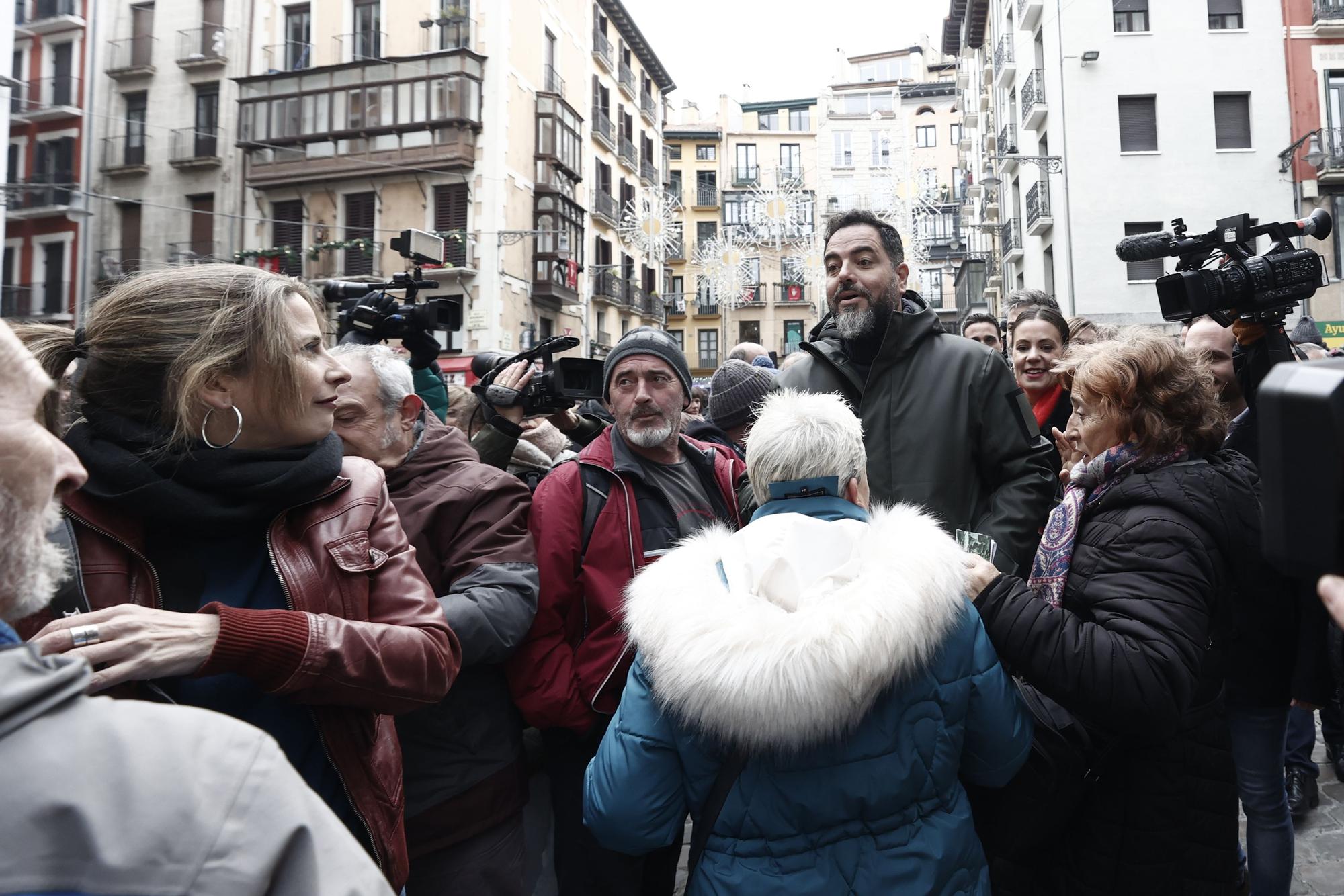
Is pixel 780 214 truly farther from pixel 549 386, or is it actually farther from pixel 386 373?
pixel 386 373

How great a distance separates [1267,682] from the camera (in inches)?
113

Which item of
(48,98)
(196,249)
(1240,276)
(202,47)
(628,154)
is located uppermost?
(628,154)

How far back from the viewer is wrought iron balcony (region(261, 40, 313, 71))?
25672mm

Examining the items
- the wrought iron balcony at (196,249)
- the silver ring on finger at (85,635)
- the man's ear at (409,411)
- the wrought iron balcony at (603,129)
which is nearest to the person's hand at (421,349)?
the man's ear at (409,411)

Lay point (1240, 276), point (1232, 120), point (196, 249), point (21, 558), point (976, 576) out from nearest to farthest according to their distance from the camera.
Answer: point (21, 558) → point (976, 576) → point (1240, 276) → point (1232, 120) → point (196, 249)

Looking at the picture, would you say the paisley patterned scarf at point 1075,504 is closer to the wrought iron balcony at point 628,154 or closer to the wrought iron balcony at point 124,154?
the wrought iron balcony at point 124,154

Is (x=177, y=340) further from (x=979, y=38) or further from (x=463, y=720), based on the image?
(x=979, y=38)

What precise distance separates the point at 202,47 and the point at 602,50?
14.5 metres

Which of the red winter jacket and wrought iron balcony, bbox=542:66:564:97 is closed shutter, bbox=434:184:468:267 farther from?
the red winter jacket

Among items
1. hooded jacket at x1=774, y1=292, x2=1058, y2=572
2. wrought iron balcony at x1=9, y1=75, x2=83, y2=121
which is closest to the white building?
hooded jacket at x1=774, y1=292, x2=1058, y2=572

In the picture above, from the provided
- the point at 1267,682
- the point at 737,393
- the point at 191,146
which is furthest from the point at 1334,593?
the point at 191,146

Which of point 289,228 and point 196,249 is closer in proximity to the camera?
point 196,249

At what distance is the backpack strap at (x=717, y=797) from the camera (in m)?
1.76

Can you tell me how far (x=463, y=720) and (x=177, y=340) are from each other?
130 cm
